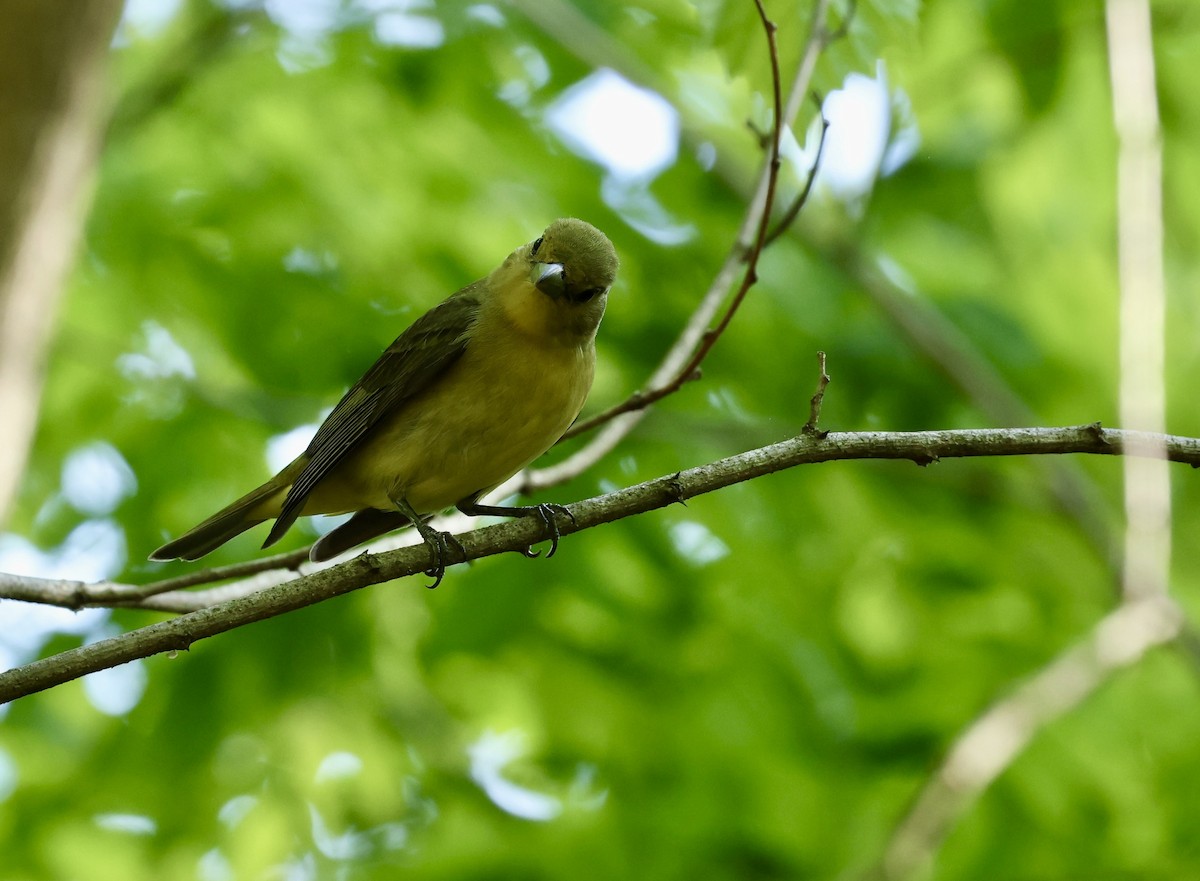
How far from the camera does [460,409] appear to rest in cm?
432

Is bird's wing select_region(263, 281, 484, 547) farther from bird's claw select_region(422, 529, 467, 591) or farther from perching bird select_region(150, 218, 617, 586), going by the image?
bird's claw select_region(422, 529, 467, 591)

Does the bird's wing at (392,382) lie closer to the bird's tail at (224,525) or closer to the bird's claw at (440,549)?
the bird's tail at (224,525)

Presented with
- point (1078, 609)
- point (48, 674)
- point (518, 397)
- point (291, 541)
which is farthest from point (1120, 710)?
point (48, 674)

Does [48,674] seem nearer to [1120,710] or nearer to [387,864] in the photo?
[387,864]

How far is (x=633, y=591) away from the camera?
518 centimetres

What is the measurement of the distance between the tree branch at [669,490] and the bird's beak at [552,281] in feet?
4.67

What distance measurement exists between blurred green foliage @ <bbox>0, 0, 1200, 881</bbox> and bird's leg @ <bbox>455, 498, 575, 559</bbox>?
337 mm

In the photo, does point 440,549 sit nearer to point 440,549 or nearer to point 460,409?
point 440,549

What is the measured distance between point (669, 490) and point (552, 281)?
1556 mm

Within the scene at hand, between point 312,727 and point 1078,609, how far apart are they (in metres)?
3.89

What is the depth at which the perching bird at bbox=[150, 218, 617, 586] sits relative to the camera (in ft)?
13.9

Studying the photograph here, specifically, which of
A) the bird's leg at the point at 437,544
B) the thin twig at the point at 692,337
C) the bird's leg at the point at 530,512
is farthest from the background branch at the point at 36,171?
the thin twig at the point at 692,337

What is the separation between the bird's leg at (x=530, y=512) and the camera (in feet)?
12.1

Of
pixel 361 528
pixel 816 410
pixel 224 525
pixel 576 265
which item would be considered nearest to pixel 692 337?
pixel 576 265
